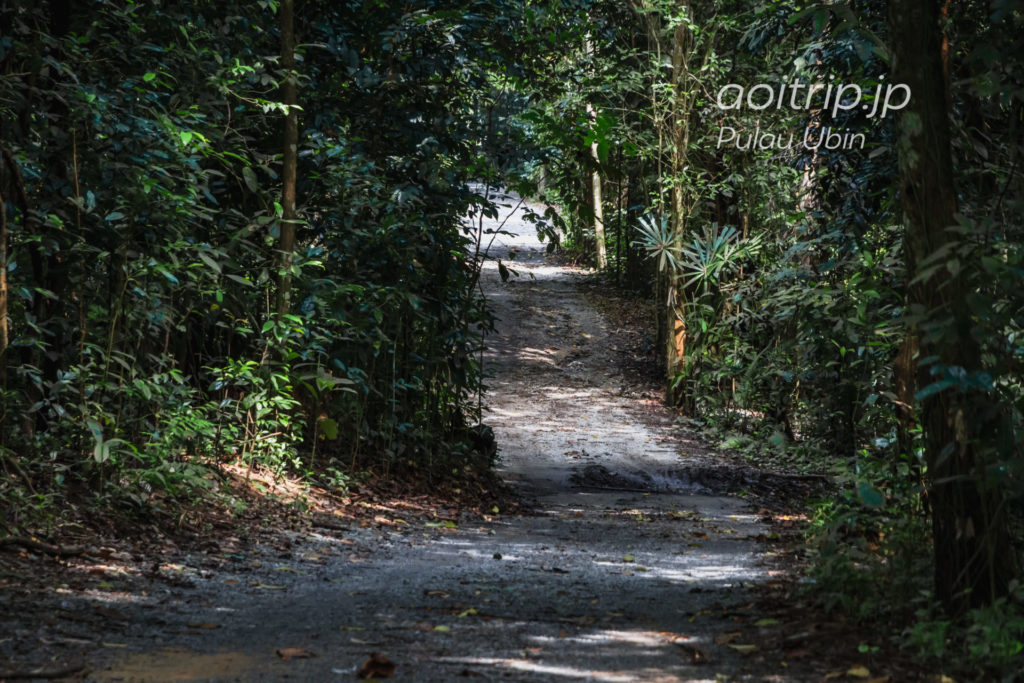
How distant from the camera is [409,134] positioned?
33.6 feet

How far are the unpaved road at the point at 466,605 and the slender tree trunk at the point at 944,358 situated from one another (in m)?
1.01

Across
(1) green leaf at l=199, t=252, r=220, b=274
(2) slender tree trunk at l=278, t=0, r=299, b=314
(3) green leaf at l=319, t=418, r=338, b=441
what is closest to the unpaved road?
(3) green leaf at l=319, t=418, r=338, b=441

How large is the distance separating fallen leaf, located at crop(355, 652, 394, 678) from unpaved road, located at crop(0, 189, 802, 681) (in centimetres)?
7

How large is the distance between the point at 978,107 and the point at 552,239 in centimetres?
473

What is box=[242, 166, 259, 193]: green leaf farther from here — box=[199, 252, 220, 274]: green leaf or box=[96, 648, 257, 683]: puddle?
box=[96, 648, 257, 683]: puddle

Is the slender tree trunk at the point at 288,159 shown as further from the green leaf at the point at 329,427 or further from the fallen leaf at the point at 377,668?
the fallen leaf at the point at 377,668

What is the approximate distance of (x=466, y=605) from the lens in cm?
524

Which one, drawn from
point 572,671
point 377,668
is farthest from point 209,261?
point 572,671

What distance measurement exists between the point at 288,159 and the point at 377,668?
19.8 feet

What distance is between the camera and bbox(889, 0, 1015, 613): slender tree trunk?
14.2 feet

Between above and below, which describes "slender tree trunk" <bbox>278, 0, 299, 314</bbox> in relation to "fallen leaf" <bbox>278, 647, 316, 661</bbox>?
above

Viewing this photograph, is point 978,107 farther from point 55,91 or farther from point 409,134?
point 55,91

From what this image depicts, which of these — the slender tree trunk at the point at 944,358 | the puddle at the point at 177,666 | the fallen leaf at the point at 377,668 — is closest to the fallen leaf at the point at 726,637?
the slender tree trunk at the point at 944,358

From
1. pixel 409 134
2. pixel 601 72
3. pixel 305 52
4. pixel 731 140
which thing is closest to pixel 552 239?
pixel 409 134
